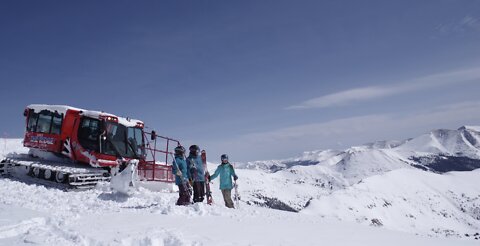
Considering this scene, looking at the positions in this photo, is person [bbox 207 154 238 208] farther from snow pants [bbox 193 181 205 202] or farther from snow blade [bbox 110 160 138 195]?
snow blade [bbox 110 160 138 195]

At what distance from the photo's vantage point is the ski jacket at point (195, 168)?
13.0 m

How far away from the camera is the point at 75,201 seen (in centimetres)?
1282

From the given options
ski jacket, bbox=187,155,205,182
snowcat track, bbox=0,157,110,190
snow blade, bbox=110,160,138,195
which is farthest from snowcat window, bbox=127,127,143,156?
ski jacket, bbox=187,155,205,182

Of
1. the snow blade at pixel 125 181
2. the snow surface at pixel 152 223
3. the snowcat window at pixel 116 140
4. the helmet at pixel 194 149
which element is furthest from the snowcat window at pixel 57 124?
the helmet at pixel 194 149

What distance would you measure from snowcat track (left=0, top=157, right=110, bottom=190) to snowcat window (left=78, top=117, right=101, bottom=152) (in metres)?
1.08

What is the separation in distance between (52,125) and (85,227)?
12.7 metres

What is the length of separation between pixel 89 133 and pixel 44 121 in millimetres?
2971

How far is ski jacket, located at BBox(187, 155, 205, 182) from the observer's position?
1296cm

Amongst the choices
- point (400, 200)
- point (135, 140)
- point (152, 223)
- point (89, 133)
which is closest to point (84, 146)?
point (89, 133)

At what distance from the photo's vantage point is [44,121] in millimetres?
19172

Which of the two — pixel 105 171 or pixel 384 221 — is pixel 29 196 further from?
pixel 384 221

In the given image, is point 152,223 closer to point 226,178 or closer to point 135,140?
point 226,178

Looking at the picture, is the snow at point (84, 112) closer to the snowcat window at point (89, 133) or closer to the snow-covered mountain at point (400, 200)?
the snowcat window at point (89, 133)

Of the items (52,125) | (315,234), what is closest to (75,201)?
(52,125)
